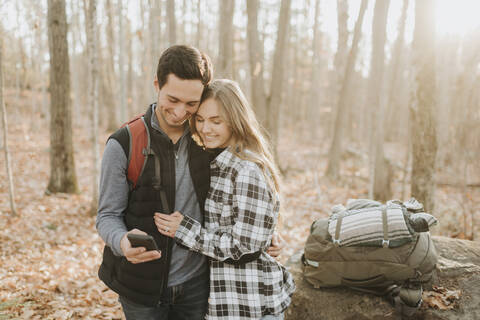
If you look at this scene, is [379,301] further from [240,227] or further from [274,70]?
[274,70]

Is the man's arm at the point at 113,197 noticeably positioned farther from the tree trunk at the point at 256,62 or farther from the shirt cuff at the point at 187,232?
the tree trunk at the point at 256,62

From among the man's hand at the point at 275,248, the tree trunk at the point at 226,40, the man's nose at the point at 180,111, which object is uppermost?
the tree trunk at the point at 226,40

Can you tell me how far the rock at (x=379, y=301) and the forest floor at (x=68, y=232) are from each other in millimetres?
1073

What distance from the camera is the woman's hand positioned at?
5.67 ft

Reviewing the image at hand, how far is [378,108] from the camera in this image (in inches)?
324

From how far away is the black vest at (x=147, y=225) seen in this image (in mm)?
1737

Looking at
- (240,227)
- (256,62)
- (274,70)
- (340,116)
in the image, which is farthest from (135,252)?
(340,116)

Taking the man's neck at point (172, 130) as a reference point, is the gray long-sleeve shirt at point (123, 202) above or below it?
below

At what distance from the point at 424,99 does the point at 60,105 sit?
24.7 ft

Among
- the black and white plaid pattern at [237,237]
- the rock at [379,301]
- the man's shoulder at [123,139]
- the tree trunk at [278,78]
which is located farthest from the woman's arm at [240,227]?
the tree trunk at [278,78]

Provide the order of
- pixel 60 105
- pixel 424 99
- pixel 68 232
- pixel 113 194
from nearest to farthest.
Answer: pixel 113 194 → pixel 424 99 → pixel 68 232 → pixel 60 105

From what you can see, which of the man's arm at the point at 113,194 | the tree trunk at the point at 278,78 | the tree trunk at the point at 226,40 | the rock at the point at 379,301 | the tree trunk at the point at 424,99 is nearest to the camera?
the man's arm at the point at 113,194

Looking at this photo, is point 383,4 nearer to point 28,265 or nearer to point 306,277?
point 306,277

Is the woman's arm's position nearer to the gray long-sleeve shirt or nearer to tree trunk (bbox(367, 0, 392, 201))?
the gray long-sleeve shirt
